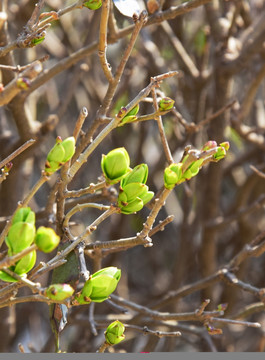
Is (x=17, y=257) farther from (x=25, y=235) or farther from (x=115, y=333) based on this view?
(x=115, y=333)

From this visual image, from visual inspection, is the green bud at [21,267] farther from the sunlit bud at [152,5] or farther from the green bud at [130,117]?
the sunlit bud at [152,5]

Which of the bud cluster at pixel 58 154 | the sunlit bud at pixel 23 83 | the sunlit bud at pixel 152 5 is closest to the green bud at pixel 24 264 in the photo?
the bud cluster at pixel 58 154

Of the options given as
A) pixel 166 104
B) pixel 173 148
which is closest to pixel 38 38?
pixel 166 104

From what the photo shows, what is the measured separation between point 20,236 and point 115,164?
0.59ft

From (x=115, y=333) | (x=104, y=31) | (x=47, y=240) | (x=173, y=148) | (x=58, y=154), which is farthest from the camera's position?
(x=173, y=148)

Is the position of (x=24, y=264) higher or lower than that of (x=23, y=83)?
lower

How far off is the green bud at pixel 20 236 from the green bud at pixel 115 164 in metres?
0.16

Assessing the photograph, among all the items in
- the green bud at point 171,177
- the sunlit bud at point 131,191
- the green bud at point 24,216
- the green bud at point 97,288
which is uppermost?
the green bud at point 24,216

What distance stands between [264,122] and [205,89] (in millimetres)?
448

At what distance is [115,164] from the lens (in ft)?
2.47

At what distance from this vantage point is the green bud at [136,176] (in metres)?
0.76

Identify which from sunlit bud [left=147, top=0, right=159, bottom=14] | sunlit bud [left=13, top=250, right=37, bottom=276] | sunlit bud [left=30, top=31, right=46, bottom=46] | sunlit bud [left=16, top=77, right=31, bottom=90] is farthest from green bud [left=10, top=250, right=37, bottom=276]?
sunlit bud [left=147, top=0, right=159, bottom=14]

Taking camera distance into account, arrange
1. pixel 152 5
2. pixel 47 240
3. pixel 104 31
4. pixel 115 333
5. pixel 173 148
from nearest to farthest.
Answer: pixel 47 240 → pixel 115 333 → pixel 104 31 → pixel 152 5 → pixel 173 148

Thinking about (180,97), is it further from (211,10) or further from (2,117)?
(2,117)
